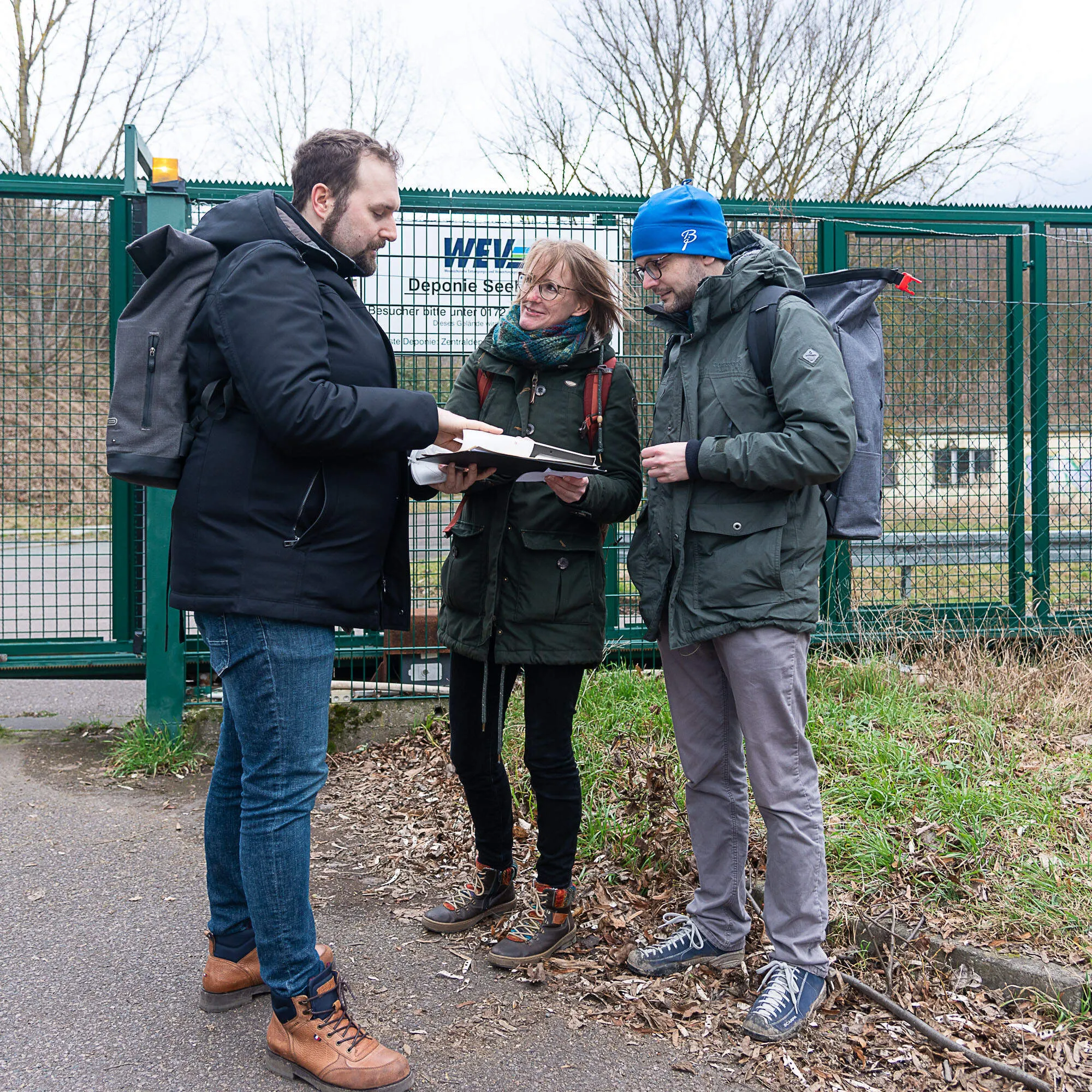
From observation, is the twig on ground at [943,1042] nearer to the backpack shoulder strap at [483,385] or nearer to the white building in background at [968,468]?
the backpack shoulder strap at [483,385]

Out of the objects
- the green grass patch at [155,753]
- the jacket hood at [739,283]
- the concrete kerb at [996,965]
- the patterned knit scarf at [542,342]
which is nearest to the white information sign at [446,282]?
the patterned knit scarf at [542,342]

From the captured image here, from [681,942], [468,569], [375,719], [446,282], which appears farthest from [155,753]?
[681,942]

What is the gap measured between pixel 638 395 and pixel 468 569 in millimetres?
2731

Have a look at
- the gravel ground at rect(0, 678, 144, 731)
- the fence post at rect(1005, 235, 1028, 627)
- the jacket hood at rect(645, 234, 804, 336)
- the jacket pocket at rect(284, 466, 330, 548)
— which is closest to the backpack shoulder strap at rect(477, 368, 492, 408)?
the jacket hood at rect(645, 234, 804, 336)

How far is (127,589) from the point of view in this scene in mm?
5449

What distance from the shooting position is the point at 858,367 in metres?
3.09

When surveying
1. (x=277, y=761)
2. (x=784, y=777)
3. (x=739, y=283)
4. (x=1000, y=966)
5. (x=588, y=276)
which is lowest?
(x=1000, y=966)

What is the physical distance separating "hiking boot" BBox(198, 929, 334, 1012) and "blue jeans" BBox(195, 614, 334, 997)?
426mm

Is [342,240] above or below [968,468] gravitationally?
above

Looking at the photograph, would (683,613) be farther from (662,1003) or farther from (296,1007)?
(296,1007)

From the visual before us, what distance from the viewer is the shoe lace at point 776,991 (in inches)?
110

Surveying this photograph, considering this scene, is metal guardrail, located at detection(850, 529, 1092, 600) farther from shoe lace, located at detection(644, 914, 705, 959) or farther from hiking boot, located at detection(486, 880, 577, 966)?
hiking boot, located at detection(486, 880, 577, 966)

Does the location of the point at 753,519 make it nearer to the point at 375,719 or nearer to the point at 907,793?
the point at 907,793

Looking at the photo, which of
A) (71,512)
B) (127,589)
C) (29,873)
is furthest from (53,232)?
(29,873)
